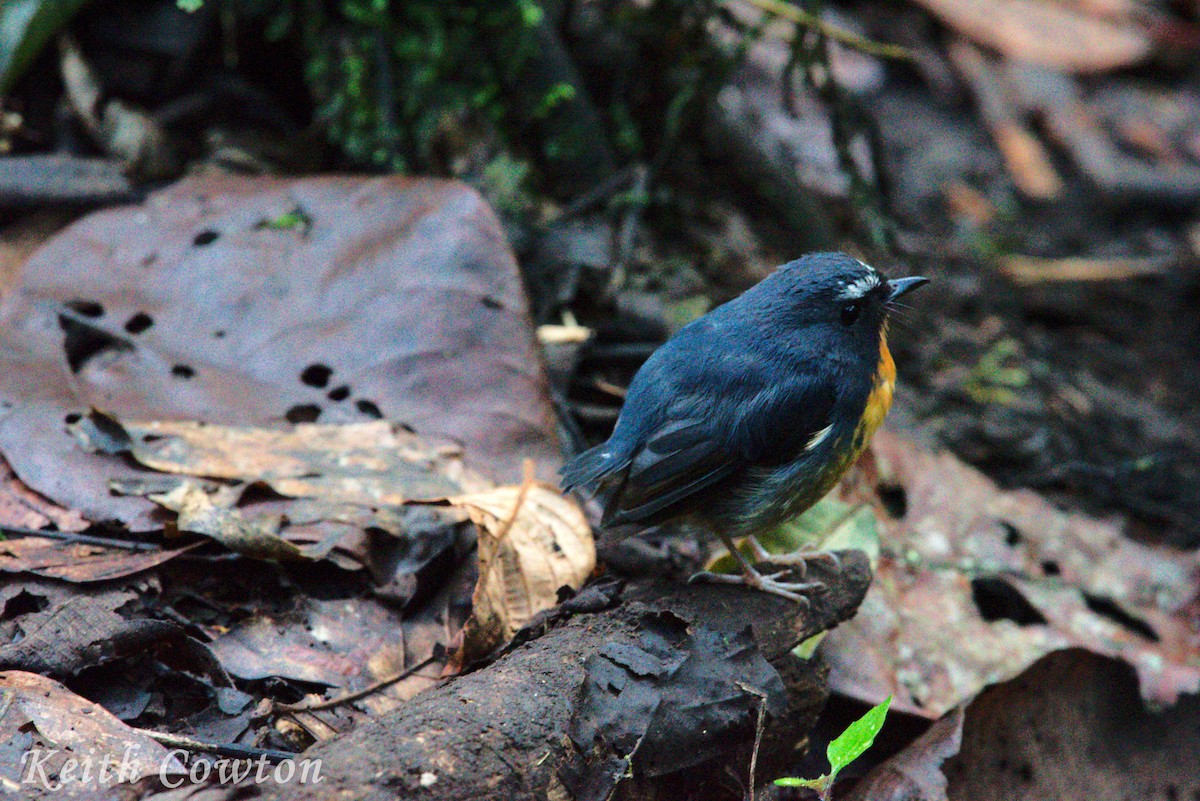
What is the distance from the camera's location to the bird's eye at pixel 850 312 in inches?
135

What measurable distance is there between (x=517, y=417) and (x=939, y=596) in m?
1.57

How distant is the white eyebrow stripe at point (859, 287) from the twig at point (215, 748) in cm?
202

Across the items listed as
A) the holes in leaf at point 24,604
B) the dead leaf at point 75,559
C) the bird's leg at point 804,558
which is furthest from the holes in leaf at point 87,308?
the bird's leg at point 804,558

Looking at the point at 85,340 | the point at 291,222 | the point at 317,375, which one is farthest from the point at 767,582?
the point at 85,340

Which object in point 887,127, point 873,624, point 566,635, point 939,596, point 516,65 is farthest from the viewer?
point 887,127

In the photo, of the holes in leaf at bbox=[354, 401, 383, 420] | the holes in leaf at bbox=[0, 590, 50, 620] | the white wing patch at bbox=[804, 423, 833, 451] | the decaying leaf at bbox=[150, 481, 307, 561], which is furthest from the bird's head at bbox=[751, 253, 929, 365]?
the holes in leaf at bbox=[0, 590, 50, 620]

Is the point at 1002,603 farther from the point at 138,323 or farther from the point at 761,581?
the point at 138,323

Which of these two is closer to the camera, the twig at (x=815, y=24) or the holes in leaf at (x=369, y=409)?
the holes in leaf at (x=369, y=409)

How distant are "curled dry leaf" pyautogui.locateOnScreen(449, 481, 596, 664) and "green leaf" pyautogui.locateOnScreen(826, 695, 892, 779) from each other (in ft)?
3.18

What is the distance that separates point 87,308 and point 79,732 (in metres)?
1.96

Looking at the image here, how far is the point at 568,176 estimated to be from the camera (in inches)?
208

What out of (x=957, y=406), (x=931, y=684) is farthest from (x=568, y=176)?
(x=931, y=684)

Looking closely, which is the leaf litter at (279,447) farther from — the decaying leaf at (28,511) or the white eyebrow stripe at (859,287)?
the white eyebrow stripe at (859,287)

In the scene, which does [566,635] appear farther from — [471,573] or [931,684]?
[931,684]
